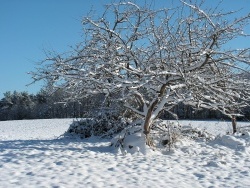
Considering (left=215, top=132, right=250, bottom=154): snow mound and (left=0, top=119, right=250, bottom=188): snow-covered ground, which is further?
(left=215, top=132, right=250, bottom=154): snow mound

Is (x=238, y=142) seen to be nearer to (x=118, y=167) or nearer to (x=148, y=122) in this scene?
(x=148, y=122)

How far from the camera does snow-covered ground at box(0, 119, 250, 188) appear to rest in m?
7.06

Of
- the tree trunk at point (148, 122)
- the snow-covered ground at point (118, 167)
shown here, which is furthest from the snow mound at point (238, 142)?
the tree trunk at point (148, 122)

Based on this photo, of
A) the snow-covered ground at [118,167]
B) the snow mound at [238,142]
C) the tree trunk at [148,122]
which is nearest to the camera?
the snow-covered ground at [118,167]

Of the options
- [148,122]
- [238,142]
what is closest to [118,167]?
[148,122]

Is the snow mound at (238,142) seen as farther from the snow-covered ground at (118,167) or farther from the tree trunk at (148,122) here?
the tree trunk at (148,122)

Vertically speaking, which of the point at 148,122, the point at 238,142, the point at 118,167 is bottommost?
the point at 118,167

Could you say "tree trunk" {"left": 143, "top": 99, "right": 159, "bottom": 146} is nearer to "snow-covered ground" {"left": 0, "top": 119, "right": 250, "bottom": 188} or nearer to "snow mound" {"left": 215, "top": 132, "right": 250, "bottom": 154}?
"snow-covered ground" {"left": 0, "top": 119, "right": 250, "bottom": 188}

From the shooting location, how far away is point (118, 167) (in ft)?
27.2

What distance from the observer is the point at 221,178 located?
7.80 meters

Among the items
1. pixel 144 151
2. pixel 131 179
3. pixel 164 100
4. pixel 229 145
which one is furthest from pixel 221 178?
pixel 229 145

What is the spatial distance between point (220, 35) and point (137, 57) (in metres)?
2.46

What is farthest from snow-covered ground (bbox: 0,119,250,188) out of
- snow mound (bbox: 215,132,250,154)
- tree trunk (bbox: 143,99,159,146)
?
tree trunk (bbox: 143,99,159,146)

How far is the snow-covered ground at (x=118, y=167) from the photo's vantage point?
7.06 metres
